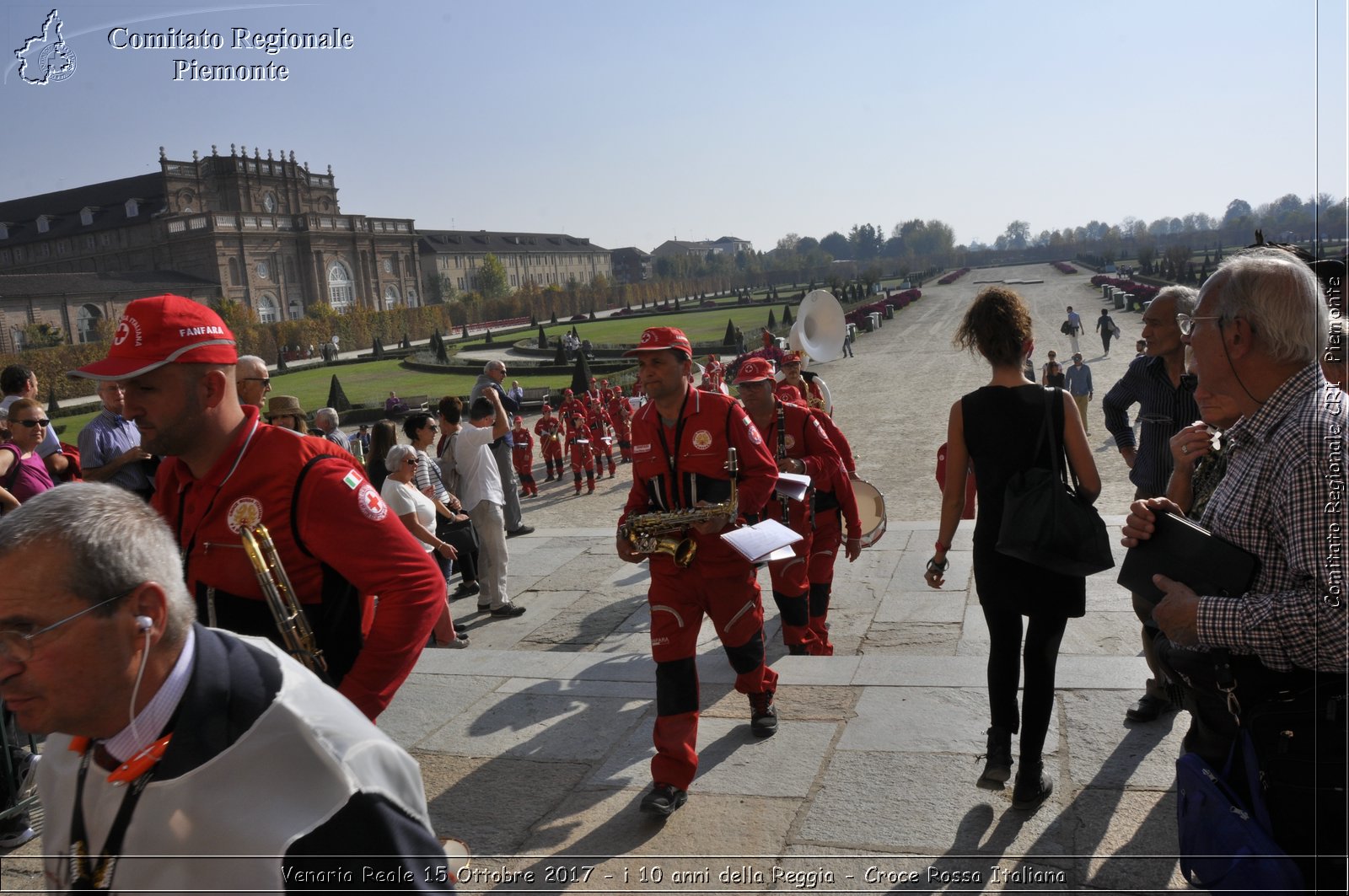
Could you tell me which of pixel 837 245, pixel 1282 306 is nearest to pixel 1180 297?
pixel 1282 306

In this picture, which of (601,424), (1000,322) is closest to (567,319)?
(601,424)

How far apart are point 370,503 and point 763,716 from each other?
8.25 feet

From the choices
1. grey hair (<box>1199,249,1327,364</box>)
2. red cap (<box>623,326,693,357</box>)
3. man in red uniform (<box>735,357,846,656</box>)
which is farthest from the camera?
man in red uniform (<box>735,357,846,656</box>)

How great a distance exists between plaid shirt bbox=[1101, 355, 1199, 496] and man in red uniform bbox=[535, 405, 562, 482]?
11678mm

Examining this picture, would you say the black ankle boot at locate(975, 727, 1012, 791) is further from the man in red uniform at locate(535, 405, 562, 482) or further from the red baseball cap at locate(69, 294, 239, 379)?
the man in red uniform at locate(535, 405, 562, 482)

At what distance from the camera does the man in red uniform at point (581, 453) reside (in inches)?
572

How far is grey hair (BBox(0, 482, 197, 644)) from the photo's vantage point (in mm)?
1389

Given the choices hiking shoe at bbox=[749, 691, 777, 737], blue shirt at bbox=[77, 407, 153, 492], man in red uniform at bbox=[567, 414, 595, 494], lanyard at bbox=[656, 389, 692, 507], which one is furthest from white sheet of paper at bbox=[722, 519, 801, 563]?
man in red uniform at bbox=[567, 414, 595, 494]

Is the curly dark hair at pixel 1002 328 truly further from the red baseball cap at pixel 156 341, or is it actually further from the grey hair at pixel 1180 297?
the red baseball cap at pixel 156 341

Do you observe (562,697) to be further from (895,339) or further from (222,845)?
(895,339)

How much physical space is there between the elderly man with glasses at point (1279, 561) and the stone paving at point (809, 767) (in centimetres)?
112

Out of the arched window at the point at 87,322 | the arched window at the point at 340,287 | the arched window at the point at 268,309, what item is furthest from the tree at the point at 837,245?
the arched window at the point at 87,322

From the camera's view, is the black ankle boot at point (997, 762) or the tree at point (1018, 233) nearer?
the black ankle boot at point (997, 762)

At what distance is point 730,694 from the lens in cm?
494
